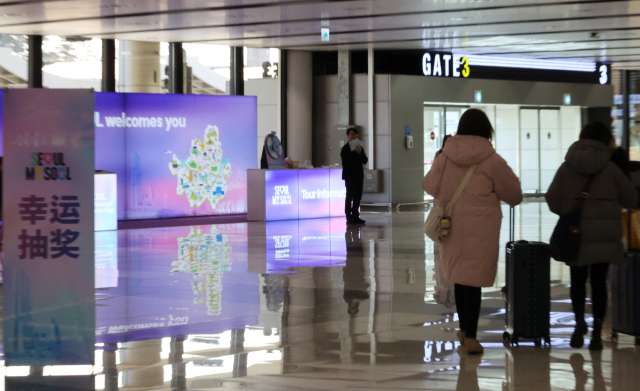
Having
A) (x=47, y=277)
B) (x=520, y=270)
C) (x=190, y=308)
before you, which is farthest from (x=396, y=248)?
(x=47, y=277)

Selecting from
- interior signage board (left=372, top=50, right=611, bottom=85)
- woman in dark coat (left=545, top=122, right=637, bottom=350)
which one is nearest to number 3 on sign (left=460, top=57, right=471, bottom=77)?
interior signage board (left=372, top=50, right=611, bottom=85)

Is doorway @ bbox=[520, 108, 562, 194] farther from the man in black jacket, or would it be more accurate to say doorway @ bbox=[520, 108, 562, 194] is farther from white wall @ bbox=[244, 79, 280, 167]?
the man in black jacket

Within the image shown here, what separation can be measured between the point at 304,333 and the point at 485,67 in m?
17.0

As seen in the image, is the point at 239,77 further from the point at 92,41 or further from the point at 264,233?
the point at 264,233

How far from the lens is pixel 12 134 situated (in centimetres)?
393

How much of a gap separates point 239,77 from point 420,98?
463cm

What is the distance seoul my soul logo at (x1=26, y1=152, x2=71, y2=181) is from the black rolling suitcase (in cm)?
264

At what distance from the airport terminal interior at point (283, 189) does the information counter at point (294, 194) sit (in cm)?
5

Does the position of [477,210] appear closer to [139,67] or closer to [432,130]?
[139,67]

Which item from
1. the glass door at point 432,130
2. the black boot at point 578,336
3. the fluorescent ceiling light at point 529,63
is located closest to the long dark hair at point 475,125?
the black boot at point 578,336

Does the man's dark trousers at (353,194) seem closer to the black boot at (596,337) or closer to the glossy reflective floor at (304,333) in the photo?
the glossy reflective floor at (304,333)

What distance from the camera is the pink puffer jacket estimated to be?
4.36 meters

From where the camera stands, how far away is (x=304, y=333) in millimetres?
4957

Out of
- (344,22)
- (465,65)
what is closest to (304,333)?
(344,22)
